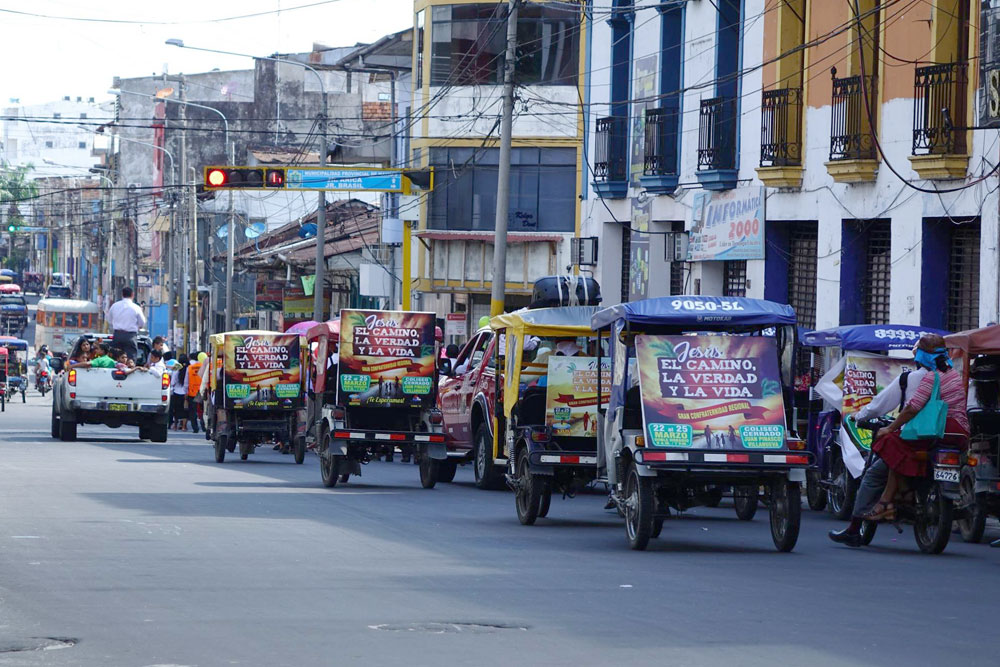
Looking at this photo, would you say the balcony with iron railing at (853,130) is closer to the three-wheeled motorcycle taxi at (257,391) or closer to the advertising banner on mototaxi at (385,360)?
the advertising banner on mototaxi at (385,360)

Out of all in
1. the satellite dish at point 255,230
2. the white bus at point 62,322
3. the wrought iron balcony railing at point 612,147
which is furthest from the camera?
the white bus at point 62,322

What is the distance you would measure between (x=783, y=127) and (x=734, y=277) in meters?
4.15

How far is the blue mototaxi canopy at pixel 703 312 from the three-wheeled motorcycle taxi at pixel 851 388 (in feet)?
11.1

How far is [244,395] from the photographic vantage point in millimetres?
28203

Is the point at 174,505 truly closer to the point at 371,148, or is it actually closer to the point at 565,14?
the point at 565,14

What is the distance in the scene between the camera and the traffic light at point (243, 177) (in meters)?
36.5

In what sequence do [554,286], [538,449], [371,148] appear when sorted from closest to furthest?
1. [538,449]
2. [554,286]
3. [371,148]

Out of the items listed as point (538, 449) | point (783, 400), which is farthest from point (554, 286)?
point (783, 400)

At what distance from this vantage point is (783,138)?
28.4m

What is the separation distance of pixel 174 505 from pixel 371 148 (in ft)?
156

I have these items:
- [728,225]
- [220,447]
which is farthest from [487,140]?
[220,447]

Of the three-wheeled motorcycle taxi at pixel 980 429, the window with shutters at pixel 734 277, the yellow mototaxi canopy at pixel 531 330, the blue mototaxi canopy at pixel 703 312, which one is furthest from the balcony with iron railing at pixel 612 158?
the blue mototaxi canopy at pixel 703 312

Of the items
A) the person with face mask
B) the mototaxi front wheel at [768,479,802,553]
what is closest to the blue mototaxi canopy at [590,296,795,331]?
the person with face mask

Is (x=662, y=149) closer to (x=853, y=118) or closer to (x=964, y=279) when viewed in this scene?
(x=853, y=118)
